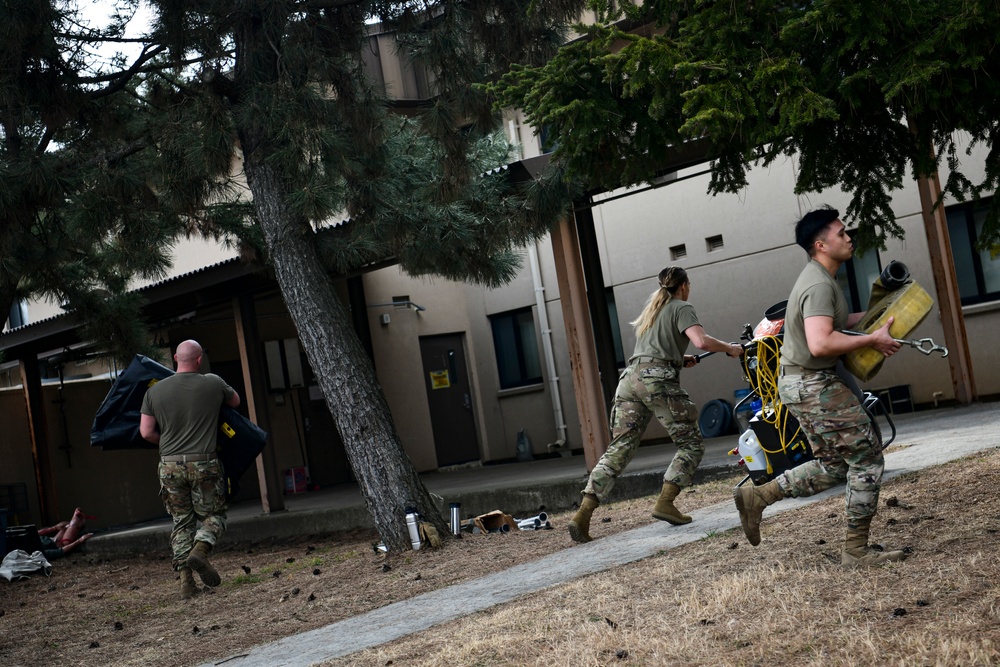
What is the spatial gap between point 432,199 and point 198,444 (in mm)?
3195

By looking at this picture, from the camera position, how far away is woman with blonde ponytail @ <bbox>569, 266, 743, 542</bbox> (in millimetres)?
7055

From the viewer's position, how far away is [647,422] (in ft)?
23.3

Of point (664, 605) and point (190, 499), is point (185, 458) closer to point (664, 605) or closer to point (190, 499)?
point (190, 499)

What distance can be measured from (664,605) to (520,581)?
1.62 m

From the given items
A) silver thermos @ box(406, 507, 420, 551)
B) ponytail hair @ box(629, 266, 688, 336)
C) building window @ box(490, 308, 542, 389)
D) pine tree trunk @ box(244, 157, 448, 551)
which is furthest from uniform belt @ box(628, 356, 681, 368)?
building window @ box(490, 308, 542, 389)

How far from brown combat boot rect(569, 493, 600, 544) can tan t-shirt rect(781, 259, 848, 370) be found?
2486 mm

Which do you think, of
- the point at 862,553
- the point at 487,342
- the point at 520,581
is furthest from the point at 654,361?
the point at 487,342

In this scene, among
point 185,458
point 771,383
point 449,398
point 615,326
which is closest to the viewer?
point 771,383

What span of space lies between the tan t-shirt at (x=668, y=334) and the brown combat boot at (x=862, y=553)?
228cm

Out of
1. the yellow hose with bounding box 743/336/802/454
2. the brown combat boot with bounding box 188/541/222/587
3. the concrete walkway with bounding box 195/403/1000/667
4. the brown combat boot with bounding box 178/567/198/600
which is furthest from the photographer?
the brown combat boot with bounding box 178/567/198/600

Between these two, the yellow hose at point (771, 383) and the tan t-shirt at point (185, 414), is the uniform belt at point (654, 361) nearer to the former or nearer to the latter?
the yellow hose at point (771, 383)

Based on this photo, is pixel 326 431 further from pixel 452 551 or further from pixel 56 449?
pixel 452 551

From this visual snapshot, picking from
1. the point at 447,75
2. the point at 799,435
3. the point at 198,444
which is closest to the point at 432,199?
the point at 447,75

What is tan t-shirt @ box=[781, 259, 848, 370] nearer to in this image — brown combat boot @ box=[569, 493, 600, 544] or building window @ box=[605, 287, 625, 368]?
brown combat boot @ box=[569, 493, 600, 544]
